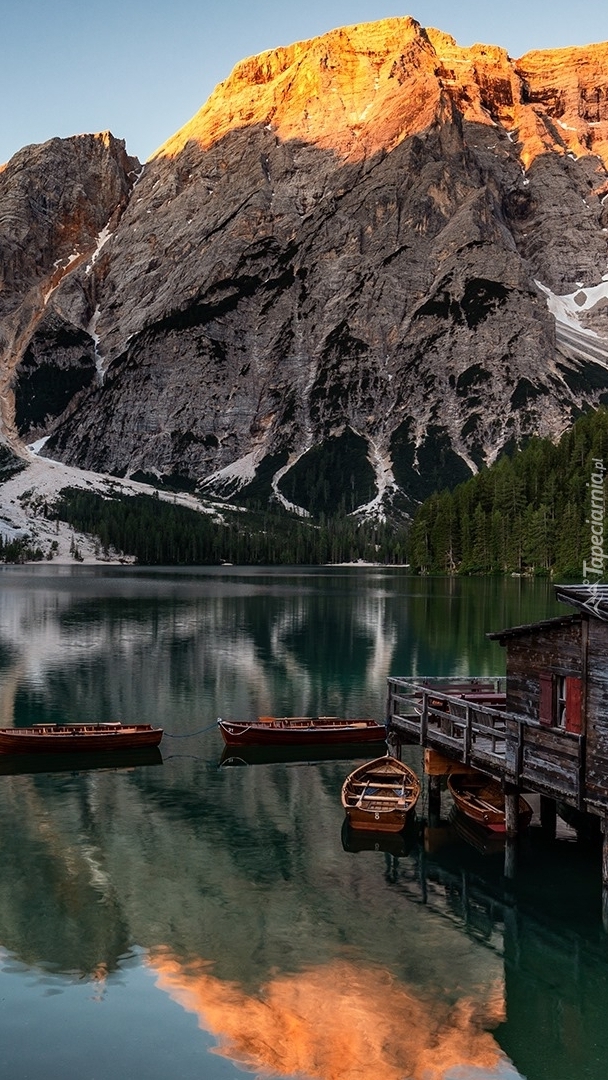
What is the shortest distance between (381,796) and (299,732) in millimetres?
13127

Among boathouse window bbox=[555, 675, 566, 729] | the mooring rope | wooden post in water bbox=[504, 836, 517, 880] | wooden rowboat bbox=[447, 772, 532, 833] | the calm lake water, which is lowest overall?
the mooring rope

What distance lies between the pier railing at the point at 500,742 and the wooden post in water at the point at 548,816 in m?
2.75

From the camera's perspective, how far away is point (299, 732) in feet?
152

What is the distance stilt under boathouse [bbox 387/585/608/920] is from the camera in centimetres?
2539

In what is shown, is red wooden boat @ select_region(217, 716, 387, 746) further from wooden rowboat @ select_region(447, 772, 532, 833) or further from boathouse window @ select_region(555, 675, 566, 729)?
boathouse window @ select_region(555, 675, 566, 729)

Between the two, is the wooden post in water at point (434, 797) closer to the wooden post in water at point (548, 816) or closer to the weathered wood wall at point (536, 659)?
the wooden post in water at point (548, 816)

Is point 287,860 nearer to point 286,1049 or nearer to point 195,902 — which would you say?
point 195,902

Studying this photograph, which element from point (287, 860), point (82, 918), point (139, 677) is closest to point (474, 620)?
point (139, 677)

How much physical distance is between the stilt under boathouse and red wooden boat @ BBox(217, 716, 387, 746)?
13296mm

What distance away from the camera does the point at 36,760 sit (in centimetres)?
4438

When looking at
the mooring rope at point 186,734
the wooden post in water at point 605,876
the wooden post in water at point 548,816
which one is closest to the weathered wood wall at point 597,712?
the wooden post in water at point 605,876

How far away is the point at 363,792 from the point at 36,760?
19243 mm

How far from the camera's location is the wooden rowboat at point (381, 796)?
32.2 metres

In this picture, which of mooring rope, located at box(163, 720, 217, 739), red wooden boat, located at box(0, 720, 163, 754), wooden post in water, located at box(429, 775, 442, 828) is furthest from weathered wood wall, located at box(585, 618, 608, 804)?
mooring rope, located at box(163, 720, 217, 739)
